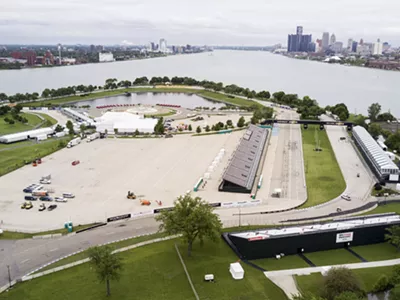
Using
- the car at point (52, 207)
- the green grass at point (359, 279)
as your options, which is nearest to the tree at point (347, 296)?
the green grass at point (359, 279)

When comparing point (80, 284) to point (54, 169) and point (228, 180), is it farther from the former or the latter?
point (54, 169)

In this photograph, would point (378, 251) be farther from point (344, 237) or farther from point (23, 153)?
point (23, 153)

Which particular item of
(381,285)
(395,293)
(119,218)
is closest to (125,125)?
(119,218)

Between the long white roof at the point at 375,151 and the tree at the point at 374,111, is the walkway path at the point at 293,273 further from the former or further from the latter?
the tree at the point at 374,111

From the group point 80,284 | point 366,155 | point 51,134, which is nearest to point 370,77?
point 366,155

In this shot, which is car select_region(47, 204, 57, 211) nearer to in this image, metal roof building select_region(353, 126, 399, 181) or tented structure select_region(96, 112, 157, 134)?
tented structure select_region(96, 112, 157, 134)

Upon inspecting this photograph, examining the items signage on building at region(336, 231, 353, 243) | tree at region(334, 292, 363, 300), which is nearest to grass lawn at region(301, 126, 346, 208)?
signage on building at region(336, 231, 353, 243)

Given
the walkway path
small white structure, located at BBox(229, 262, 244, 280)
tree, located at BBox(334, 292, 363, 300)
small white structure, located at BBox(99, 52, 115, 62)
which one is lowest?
the walkway path
